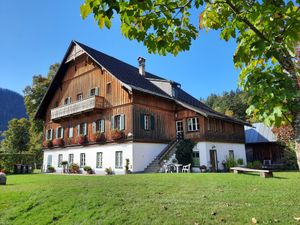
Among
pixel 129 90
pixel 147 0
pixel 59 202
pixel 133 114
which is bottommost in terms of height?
pixel 59 202

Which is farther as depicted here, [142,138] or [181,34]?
[142,138]

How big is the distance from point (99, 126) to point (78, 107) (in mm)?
2982

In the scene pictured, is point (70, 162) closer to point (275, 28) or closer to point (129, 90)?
point (129, 90)

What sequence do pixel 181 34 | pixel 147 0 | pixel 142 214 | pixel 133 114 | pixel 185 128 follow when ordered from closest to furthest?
pixel 147 0 → pixel 181 34 → pixel 142 214 → pixel 133 114 → pixel 185 128

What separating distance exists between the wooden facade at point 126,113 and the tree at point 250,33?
16.8 metres

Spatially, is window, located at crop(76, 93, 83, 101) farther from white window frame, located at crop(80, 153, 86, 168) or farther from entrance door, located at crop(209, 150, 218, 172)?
entrance door, located at crop(209, 150, 218, 172)

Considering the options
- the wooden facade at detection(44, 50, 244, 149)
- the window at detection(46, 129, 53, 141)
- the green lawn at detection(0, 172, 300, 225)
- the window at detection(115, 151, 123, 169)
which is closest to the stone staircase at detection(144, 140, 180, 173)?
the wooden facade at detection(44, 50, 244, 149)

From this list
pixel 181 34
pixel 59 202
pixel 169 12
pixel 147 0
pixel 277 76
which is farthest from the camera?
pixel 59 202

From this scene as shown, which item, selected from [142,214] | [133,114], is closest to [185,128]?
[133,114]

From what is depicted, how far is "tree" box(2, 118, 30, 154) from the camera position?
45.0 m

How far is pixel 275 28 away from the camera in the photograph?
3.14 metres

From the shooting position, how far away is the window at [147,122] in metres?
21.6

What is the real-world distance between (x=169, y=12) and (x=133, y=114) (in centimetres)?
1736

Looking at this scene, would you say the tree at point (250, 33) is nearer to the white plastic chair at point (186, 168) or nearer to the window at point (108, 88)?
the white plastic chair at point (186, 168)
